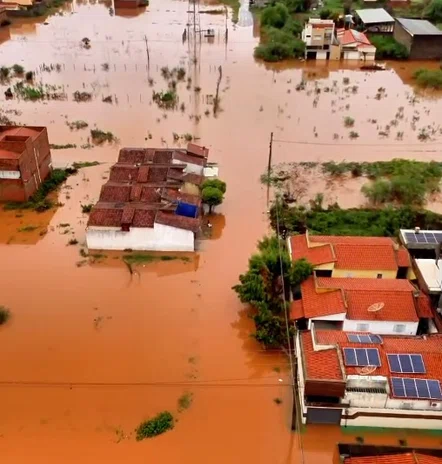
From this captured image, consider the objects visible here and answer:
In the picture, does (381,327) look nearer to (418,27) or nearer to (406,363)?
(406,363)

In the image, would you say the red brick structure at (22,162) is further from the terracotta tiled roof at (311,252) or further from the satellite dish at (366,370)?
the satellite dish at (366,370)

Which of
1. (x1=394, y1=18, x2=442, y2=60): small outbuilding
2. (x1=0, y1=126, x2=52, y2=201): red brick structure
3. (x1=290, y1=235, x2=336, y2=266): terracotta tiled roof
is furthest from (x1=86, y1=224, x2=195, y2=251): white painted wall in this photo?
(x1=394, y1=18, x2=442, y2=60): small outbuilding

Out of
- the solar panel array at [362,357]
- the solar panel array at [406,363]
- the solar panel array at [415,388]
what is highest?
the solar panel array at [362,357]

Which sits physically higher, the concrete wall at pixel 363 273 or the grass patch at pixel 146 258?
the concrete wall at pixel 363 273

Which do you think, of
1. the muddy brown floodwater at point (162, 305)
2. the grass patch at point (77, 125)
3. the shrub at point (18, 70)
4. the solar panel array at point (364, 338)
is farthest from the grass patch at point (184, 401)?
the shrub at point (18, 70)

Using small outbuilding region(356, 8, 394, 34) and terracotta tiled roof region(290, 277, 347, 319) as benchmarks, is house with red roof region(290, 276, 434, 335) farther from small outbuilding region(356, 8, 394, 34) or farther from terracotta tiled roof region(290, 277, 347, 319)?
small outbuilding region(356, 8, 394, 34)

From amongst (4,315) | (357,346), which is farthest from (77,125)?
(357,346)

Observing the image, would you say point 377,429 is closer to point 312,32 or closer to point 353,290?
point 353,290

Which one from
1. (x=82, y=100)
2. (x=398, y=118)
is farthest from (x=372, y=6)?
(x=82, y=100)
